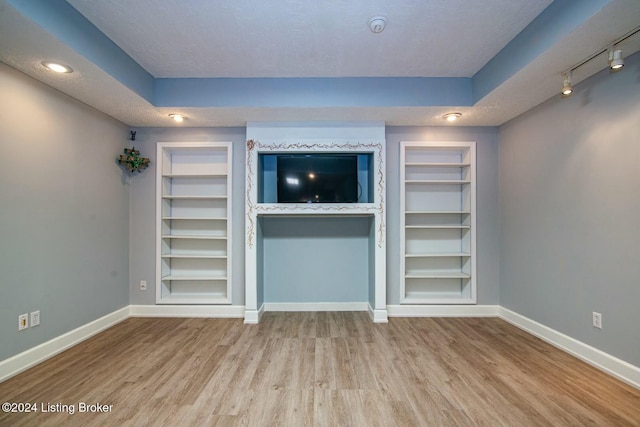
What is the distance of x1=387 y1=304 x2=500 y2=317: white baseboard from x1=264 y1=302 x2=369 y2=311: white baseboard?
0.42 metres

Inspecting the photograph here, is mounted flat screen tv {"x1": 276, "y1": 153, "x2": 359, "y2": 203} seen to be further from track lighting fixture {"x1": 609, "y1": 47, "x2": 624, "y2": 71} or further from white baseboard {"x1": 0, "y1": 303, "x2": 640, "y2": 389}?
track lighting fixture {"x1": 609, "y1": 47, "x2": 624, "y2": 71}

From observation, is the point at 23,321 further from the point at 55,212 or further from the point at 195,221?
the point at 195,221

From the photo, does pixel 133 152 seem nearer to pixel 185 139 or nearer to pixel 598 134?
pixel 185 139

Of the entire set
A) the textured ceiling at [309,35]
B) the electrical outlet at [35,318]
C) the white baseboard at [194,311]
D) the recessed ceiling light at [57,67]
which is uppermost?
the textured ceiling at [309,35]

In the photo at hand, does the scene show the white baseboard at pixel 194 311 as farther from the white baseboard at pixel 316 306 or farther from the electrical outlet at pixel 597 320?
the electrical outlet at pixel 597 320

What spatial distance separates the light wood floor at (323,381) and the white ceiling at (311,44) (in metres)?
2.40

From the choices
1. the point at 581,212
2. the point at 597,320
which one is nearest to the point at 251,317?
the point at 597,320

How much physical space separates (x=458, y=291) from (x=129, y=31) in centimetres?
437

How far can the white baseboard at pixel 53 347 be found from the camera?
212 cm

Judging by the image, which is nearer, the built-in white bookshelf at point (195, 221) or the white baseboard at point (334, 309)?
the white baseboard at point (334, 309)

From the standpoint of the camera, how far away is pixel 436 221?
→ 3.65 metres

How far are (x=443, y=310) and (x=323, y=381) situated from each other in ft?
6.76

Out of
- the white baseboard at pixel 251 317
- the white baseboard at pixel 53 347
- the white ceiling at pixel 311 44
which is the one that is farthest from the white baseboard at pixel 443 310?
the white baseboard at pixel 53 347

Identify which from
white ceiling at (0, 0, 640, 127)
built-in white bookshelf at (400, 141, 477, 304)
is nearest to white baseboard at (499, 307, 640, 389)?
built-in white bookshelf at (400, 141, 477, 304)
